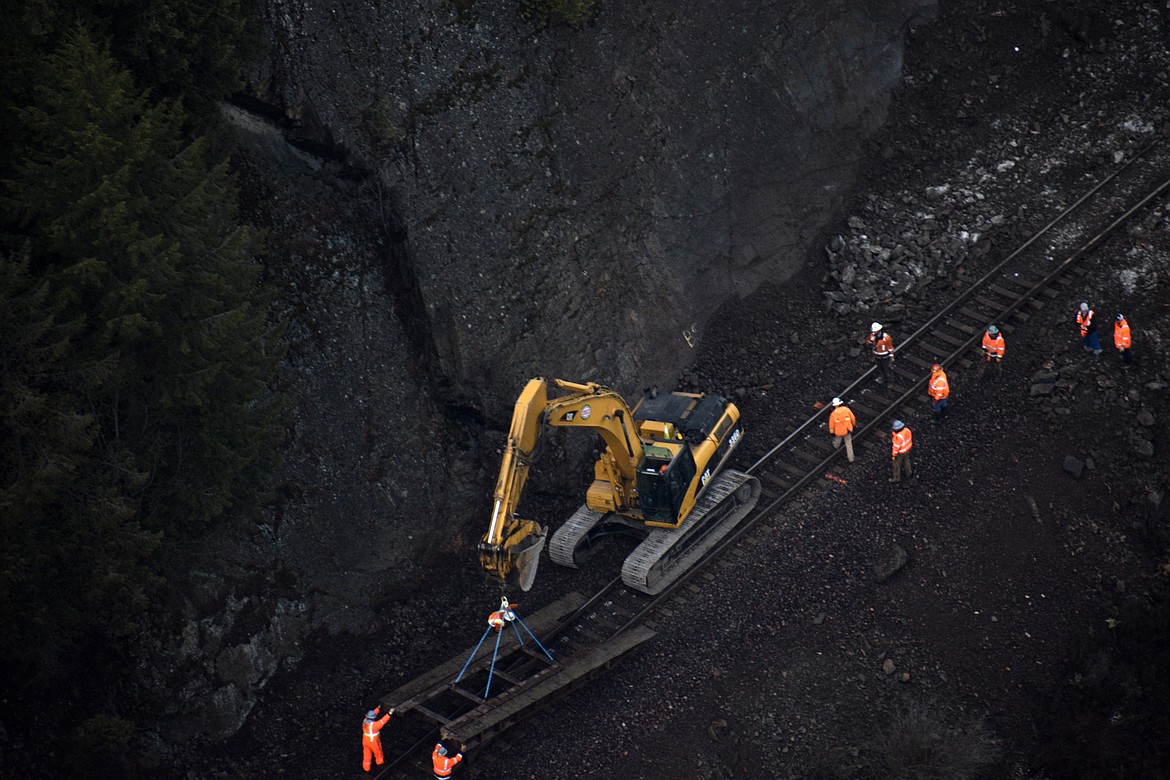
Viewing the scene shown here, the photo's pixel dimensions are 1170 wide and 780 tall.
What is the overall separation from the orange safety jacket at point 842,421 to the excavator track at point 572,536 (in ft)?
14.4

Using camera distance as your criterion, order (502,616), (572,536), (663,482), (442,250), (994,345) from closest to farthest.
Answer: (502,616), (663,482), (572,536), (442,250), (994,345)

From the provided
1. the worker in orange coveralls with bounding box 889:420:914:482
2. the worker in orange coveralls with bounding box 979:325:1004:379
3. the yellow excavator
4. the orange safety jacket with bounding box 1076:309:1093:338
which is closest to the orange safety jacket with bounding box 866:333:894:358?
the worker in orange coveralls with bounding box 979:325:1004:379

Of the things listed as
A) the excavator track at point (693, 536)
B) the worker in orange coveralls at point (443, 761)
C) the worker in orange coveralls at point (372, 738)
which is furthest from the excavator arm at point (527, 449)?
the worker in orange coveralls at point (372, 738)

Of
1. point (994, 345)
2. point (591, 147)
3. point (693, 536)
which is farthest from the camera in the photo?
point (591, 147)

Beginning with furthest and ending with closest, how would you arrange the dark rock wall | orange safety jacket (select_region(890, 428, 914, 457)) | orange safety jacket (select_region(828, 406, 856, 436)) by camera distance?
orange safety jacket (select_region(828, 406, 856, 436)) < the dark rock wall < orange safety jacket (select_region(890, 428, 914, 457))

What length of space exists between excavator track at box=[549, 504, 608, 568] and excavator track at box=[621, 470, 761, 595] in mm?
921

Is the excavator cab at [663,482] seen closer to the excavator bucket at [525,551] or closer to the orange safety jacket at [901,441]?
the excavator bucket at [525,551]

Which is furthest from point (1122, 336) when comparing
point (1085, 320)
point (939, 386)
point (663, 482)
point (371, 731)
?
point (371, 731)

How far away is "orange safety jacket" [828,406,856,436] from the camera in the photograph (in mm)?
20453

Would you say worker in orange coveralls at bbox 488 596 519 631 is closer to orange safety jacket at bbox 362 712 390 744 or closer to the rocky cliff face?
the rocky cliff face

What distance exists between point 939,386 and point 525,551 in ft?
27.6

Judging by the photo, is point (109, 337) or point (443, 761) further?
point (443, 761)

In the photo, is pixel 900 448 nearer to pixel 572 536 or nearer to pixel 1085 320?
pixel 1085 320

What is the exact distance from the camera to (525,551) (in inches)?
662
